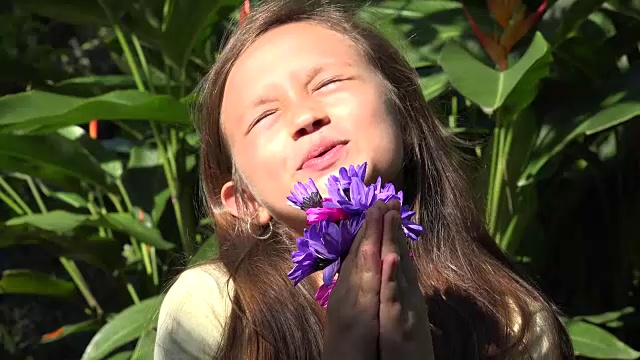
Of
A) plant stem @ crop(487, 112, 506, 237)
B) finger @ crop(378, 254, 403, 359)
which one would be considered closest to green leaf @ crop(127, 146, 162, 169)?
plant stem @ crop(487, 112, 506, 237)

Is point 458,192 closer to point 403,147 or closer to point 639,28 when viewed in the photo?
point 403,147

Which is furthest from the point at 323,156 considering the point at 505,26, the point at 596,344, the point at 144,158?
the point at 144,158

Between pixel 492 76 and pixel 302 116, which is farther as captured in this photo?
pixel 492 76

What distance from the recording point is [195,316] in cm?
129

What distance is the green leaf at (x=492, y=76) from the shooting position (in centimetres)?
174

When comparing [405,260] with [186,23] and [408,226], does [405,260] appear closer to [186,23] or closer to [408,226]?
[408,226]

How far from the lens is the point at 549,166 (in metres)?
2.26

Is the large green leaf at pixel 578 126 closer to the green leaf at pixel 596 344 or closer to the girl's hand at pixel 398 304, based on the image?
the green leaf at pixel 596 344

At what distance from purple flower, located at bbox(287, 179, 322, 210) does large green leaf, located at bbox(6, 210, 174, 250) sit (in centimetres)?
110

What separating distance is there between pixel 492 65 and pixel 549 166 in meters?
0.32

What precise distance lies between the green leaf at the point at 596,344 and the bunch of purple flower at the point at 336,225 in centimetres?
111

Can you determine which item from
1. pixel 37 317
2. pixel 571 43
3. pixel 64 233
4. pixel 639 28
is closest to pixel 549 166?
pixel 571 43

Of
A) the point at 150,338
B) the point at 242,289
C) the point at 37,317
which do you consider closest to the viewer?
the point at 242,289

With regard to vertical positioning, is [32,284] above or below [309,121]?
below
